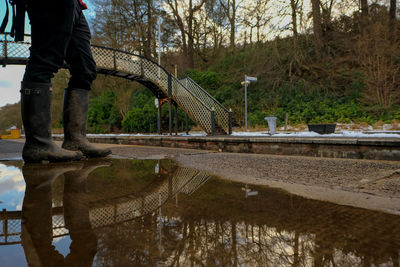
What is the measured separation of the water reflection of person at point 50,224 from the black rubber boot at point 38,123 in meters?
0.63

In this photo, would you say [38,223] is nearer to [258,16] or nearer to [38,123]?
[38,123]

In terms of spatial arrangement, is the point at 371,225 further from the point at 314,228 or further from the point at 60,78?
the point at 60,78

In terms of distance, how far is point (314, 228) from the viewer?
2.52 ft

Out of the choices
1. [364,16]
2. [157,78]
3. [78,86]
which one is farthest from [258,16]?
[78,86]

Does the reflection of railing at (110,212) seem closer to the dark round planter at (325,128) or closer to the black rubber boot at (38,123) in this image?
the black rubber boot at (38,123)

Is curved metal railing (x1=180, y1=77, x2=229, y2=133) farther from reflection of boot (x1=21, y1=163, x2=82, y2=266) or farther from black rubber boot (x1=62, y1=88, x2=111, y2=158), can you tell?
reflection of boot (x1=21, y1=163, x2=82, y2=266)

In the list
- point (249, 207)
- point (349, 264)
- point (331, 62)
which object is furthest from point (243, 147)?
point (331, 62)

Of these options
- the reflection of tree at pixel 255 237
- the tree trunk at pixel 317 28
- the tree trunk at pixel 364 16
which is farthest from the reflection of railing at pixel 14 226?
the tree trunk at pixel 317 28

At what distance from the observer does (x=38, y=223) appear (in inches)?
31.2

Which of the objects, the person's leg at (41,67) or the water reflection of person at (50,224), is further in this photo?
the person's leg at (41,67)

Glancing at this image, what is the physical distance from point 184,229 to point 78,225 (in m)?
0.33

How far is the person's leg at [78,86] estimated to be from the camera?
Result: 2.40 metres

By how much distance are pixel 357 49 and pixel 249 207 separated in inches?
580

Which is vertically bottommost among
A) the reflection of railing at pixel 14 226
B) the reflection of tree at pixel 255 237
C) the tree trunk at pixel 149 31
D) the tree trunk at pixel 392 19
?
the reflection of tree at pixel 255 237
